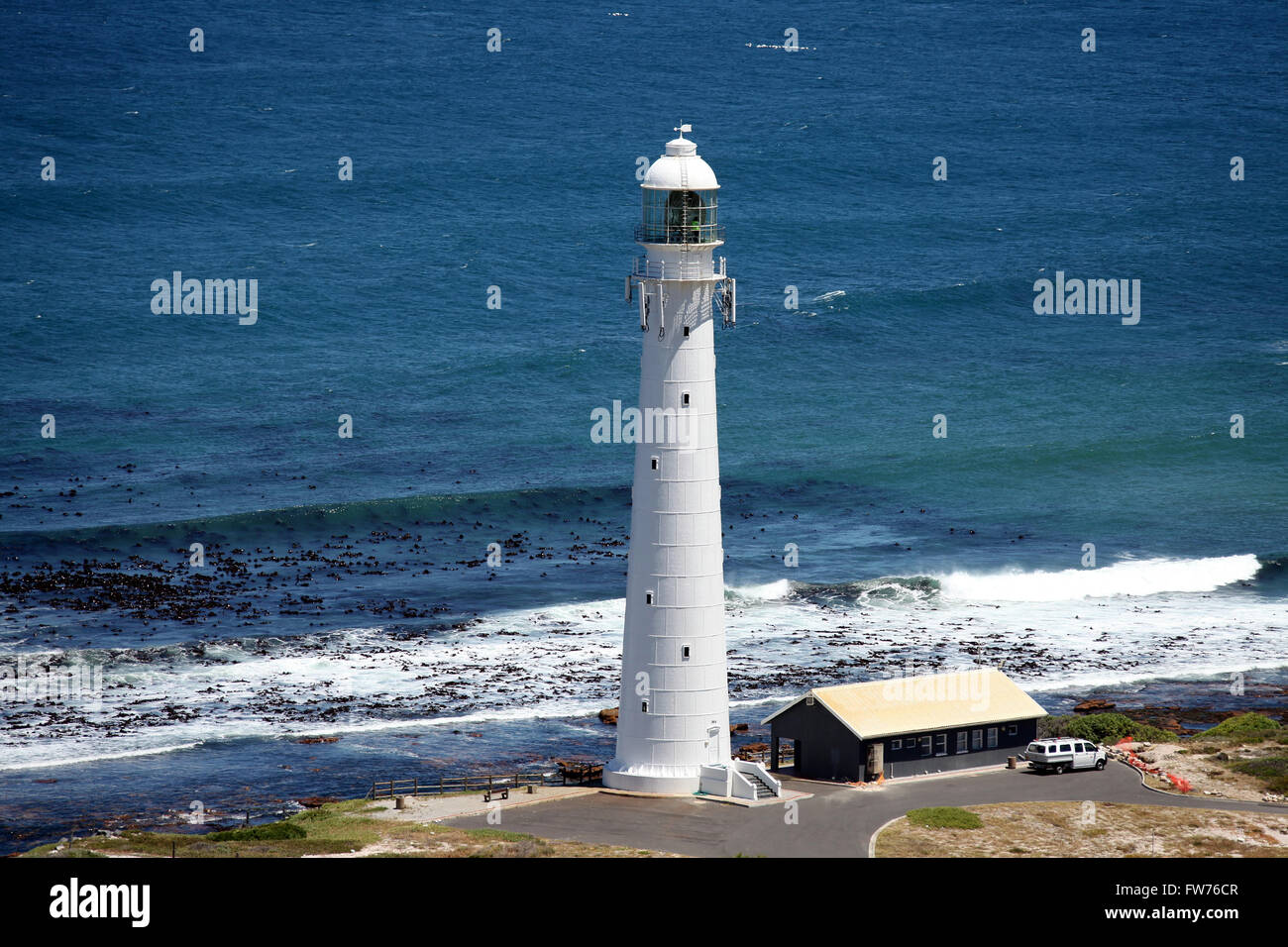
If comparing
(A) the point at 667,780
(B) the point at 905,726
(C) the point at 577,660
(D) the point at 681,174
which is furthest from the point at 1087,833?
(C) the point at 577,660

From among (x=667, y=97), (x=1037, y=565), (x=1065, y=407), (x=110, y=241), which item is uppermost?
(x=667, y=97)

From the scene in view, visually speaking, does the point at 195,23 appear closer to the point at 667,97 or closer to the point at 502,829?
the point at 667,97

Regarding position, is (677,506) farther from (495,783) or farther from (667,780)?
(495,783)

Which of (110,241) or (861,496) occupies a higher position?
(110,241)

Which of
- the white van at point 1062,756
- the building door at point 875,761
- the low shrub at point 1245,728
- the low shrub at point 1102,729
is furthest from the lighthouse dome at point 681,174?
the low shrub at point 1245,728

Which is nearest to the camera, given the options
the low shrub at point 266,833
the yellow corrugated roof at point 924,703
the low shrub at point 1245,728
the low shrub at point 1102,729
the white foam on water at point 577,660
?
the low shrub at point 266,833

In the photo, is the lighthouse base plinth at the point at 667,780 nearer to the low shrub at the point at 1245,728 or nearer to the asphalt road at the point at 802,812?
the asphalt road at the point at 802,812

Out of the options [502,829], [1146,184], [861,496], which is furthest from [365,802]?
[1146,184]
